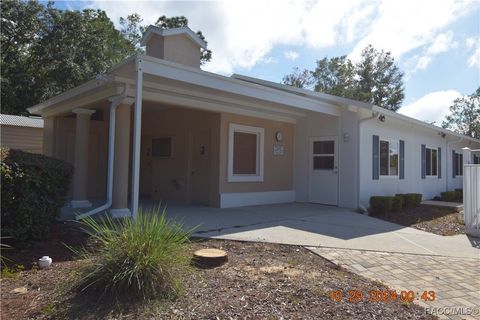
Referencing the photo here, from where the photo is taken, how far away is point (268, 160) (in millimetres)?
11102

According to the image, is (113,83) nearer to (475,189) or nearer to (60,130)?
(60,130)

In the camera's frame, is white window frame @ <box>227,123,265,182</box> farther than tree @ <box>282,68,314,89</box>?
No

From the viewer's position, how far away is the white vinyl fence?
763cm

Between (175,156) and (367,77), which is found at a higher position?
(367,77)

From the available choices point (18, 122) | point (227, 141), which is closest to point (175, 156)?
point (227, 141)

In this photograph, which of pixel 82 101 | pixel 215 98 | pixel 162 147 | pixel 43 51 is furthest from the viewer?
pixel 43 51

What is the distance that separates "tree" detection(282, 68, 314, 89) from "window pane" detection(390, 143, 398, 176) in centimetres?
2199

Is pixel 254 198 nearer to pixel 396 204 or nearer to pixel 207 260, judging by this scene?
pixel 396 204

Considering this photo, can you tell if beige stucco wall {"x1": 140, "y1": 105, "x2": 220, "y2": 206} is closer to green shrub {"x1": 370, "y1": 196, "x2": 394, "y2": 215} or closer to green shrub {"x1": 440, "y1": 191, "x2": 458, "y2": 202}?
green shrub {"x1": 370, "y1": 196, "x2": 394, "y2": 215}

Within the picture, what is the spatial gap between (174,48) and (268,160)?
164 inches

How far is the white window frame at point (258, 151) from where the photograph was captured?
10.0m

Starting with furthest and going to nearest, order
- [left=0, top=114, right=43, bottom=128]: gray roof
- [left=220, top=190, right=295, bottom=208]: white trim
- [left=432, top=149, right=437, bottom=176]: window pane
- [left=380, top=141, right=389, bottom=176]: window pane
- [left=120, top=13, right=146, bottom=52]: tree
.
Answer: [left=120, top=13, right=146, bottom=52]: tree → [left=432, top=149, right=437, bottom=176]: window pane → [left=0, top=114, right=43, bottom=128]: gray roof → [left=380, top=141, right=389, bottom=176]: window pane → [left=220, top=190, right=295, bottom=208]: white trim

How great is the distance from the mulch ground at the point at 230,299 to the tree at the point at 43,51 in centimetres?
1778

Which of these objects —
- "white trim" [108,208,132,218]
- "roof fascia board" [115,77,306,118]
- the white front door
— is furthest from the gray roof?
the white front door
